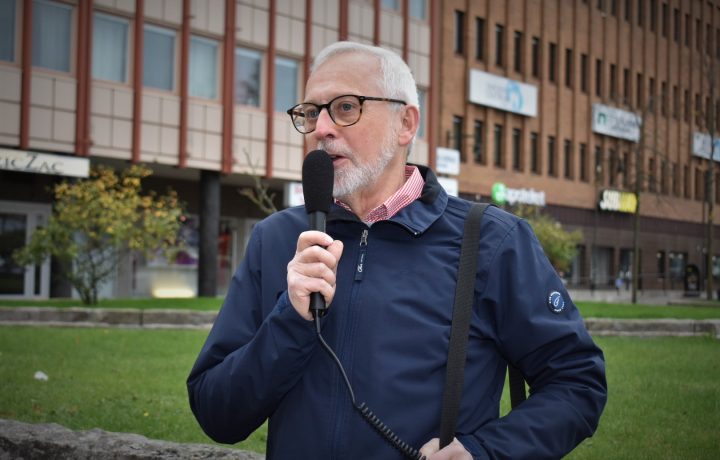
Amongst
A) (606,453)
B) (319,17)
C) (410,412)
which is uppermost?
(319,17)

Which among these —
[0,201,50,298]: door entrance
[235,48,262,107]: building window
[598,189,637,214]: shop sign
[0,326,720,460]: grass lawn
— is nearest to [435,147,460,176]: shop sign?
[235,48,262,107]: building window

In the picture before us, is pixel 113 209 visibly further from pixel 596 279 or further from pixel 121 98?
pixel 596 279

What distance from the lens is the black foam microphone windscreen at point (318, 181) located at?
2.43 m

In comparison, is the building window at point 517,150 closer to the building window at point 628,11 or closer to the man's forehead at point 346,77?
the building window at point 628,11

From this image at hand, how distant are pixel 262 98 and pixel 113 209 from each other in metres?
11.1

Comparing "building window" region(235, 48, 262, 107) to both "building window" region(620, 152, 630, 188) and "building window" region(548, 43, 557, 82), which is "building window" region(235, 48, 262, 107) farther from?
"building window" region(620, 152, 630, 188)

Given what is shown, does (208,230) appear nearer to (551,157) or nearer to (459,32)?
(459,32)

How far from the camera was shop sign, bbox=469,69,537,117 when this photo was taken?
130ft

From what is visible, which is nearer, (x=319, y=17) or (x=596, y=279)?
(x=319, y=17)

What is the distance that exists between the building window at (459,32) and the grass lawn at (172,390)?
26.3 metres

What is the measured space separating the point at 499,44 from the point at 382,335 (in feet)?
135

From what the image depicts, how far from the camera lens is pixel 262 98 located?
99.2 feet

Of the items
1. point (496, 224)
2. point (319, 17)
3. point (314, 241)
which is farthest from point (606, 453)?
point (319, 17)

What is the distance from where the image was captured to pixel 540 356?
2.56 meters
